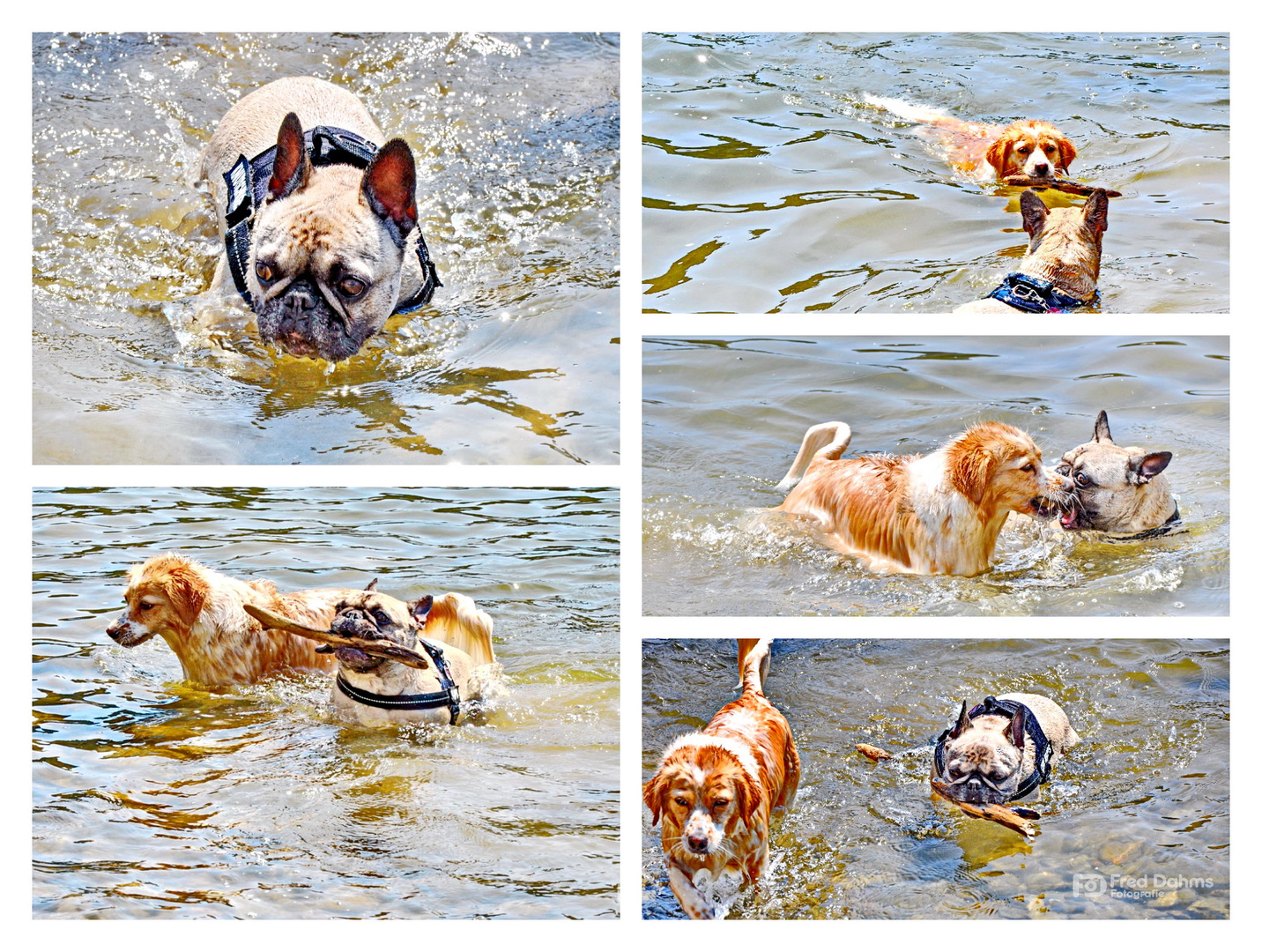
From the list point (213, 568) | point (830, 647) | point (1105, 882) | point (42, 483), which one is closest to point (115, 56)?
point (42, 483)

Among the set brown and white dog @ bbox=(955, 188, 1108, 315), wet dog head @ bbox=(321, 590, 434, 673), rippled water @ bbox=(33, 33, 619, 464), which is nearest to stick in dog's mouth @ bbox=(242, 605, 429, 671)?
wet dog head @ bbox=(321, 590, 434, 673)

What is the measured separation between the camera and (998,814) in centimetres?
350

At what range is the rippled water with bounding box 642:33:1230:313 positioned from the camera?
3.59 metres

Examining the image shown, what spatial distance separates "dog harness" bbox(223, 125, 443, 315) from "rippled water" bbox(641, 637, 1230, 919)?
59.2 inches

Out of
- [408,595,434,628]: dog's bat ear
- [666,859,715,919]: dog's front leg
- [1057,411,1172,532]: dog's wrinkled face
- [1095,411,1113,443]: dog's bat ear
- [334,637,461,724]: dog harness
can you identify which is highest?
[1095,411,1113,443]: dog's bat ear

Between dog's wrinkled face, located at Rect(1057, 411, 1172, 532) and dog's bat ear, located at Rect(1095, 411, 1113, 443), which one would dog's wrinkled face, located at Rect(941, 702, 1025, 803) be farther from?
dog's bat ear, located at Rect(1095, 411, 1113, 443)

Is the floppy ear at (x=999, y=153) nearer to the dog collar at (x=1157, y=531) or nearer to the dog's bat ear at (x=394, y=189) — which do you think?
the dog collar at (x=1157, y=531)

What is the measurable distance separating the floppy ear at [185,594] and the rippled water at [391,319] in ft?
1.53

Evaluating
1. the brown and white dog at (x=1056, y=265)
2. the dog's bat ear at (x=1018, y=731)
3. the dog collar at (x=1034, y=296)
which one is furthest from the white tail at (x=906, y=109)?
the dog's bat ear at (x=1018, y=731)

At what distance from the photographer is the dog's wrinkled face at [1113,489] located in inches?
139

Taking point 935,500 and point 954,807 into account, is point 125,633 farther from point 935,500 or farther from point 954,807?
point 954,807

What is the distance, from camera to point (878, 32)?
149 inches

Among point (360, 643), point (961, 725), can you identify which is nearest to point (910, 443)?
point (961, 725)

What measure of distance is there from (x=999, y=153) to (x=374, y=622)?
8.85 ft
